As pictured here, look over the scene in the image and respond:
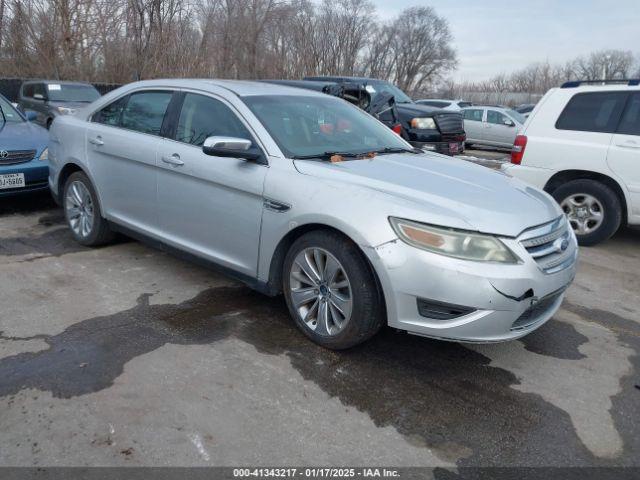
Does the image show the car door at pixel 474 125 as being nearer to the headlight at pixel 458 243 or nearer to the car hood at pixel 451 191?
the car hood at pixel 451 191

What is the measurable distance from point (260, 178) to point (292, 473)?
184cm

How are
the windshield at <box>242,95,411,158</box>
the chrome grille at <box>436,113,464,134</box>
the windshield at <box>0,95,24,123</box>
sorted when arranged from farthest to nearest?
the chrome grille at <box>436,113,464,134</box> → the windshield at <box>0,95,24,123</box> → the windshield at <box>242,95,411,158</box>

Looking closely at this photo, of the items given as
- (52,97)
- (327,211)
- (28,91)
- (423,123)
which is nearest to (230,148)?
(327,211)

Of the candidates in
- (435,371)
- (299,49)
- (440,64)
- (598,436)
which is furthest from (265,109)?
(440,64)

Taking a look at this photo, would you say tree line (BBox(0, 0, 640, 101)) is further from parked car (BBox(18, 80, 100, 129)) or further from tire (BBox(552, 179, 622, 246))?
tire (BBox(552, 179, 622, 246))

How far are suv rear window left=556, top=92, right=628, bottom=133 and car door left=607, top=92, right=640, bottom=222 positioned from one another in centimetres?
9

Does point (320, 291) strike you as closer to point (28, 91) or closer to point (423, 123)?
point (423, 123)

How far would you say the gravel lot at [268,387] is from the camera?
8.01 ft

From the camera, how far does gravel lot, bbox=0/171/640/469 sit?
2441 mm

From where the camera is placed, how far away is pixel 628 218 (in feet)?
19.2

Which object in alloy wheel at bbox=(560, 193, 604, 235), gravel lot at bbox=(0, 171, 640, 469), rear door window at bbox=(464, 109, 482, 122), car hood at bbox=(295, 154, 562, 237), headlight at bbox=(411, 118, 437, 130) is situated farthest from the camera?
rear door window at bbox=(464, 109, 482, 122)

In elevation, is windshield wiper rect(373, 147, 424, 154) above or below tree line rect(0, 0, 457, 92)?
below

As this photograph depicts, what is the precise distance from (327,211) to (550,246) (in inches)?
52.8

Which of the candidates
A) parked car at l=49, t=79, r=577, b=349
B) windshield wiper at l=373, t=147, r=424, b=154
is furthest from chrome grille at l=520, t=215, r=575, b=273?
windshield wiper at l=373, t=147, r=424, b=154
